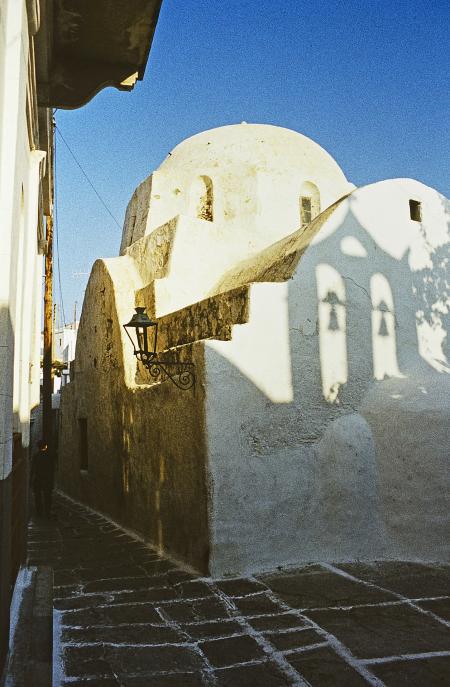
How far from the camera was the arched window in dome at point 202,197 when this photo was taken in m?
11.8

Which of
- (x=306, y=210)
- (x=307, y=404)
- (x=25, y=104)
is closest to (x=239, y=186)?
(x=306, y=210)

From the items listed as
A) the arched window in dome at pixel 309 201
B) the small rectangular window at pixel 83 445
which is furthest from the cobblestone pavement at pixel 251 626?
the arched window in dome at pixel 309 201

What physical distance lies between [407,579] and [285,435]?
1793mm

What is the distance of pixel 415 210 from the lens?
767 centimetres

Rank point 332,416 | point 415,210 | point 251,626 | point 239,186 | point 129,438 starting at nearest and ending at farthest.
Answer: point 251,626
point 332,416
point 415,210
point 129,438
point 239,186

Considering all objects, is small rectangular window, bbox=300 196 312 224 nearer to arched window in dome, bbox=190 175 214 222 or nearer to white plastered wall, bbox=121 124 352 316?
white plastered wall, bbox=121 124 352 316

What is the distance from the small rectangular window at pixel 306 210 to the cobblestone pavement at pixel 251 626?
742 cm

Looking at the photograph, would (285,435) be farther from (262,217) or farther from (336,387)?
(262,217)

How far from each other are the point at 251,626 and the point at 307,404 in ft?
8.70

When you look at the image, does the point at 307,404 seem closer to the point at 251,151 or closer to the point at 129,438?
the point at 129,438

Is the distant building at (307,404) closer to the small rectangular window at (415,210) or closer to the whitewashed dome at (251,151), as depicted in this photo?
the small rectangular window at (415,210)

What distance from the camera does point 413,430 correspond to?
21.0 ft

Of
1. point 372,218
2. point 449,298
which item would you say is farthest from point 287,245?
point 449,298

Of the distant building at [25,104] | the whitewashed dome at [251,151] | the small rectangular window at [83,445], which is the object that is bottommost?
the small rectangular window at [83,445]
